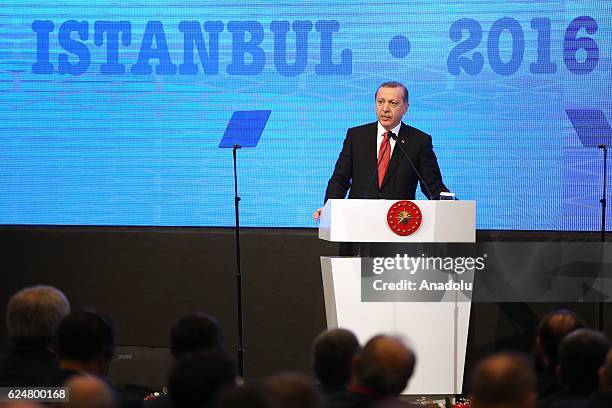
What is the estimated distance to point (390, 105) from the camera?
6102mm

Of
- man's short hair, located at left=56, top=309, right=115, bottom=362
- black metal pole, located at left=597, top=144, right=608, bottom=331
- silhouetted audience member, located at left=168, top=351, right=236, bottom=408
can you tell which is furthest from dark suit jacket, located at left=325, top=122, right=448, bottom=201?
silhouetted audience member, located at left=168, top=351, right=236, bottom=408

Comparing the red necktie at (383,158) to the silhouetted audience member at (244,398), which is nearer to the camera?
the silhouetted audience member at (244,398)

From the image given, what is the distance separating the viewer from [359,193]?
245 inches

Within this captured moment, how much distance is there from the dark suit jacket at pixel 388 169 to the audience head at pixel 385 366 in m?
3.06

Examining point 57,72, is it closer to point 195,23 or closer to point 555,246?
point 195,23

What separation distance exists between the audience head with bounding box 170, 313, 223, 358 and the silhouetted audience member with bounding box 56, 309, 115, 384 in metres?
0.28

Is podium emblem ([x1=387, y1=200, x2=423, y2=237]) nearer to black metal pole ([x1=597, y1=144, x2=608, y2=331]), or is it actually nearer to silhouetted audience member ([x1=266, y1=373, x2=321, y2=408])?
black metal pole ([x1=597, y1=144, x2=608, y2=331])

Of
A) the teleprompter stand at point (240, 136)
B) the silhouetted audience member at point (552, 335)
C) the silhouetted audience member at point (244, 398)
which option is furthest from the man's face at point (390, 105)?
the silhouetted audience member at point (244, 398)

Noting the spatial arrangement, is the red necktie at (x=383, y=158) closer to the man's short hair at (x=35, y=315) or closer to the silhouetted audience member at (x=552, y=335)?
the silhouetted audience member at (x=552, y=335)

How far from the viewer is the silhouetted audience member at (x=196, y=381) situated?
2602mm

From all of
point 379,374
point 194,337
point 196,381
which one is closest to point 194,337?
point 194,337

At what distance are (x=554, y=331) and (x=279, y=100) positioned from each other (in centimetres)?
365

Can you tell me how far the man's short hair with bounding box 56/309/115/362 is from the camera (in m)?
3.43

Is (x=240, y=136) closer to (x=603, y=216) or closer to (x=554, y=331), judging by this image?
(x=603, y=216)
